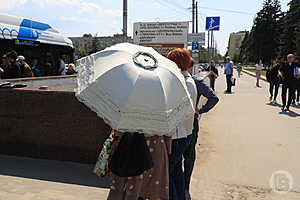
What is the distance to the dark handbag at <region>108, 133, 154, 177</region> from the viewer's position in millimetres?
2168

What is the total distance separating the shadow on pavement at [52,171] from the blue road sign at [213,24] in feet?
37.9

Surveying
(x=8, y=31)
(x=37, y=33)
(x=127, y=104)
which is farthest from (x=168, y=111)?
(x=37, y=33)

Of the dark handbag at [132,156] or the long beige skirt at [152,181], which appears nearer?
the dark handbag at [132,156]

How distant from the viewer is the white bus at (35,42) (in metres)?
10.7

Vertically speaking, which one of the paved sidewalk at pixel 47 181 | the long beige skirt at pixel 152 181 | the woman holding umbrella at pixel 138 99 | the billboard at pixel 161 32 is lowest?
the paved sidewalk at pixel 47 181

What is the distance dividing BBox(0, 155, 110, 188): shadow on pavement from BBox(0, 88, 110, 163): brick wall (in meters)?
0.12

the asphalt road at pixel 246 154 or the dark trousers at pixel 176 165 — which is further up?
the dark trousers at pixel 176 165

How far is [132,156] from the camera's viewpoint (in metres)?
2.17

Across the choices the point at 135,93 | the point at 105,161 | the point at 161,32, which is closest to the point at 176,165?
the point at 105,161

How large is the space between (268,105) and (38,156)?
8533 mm

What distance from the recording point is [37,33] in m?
12.6

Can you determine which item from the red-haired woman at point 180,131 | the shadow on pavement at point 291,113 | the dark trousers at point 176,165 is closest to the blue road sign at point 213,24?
the shadow on pavement at point 291,113

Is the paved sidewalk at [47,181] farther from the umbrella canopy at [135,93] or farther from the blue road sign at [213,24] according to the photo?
the blue road sign at [213,24]

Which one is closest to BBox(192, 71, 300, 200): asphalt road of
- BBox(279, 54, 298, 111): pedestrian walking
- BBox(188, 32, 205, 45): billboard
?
BBox(279, 54, 298, 111): pedestrian walking
